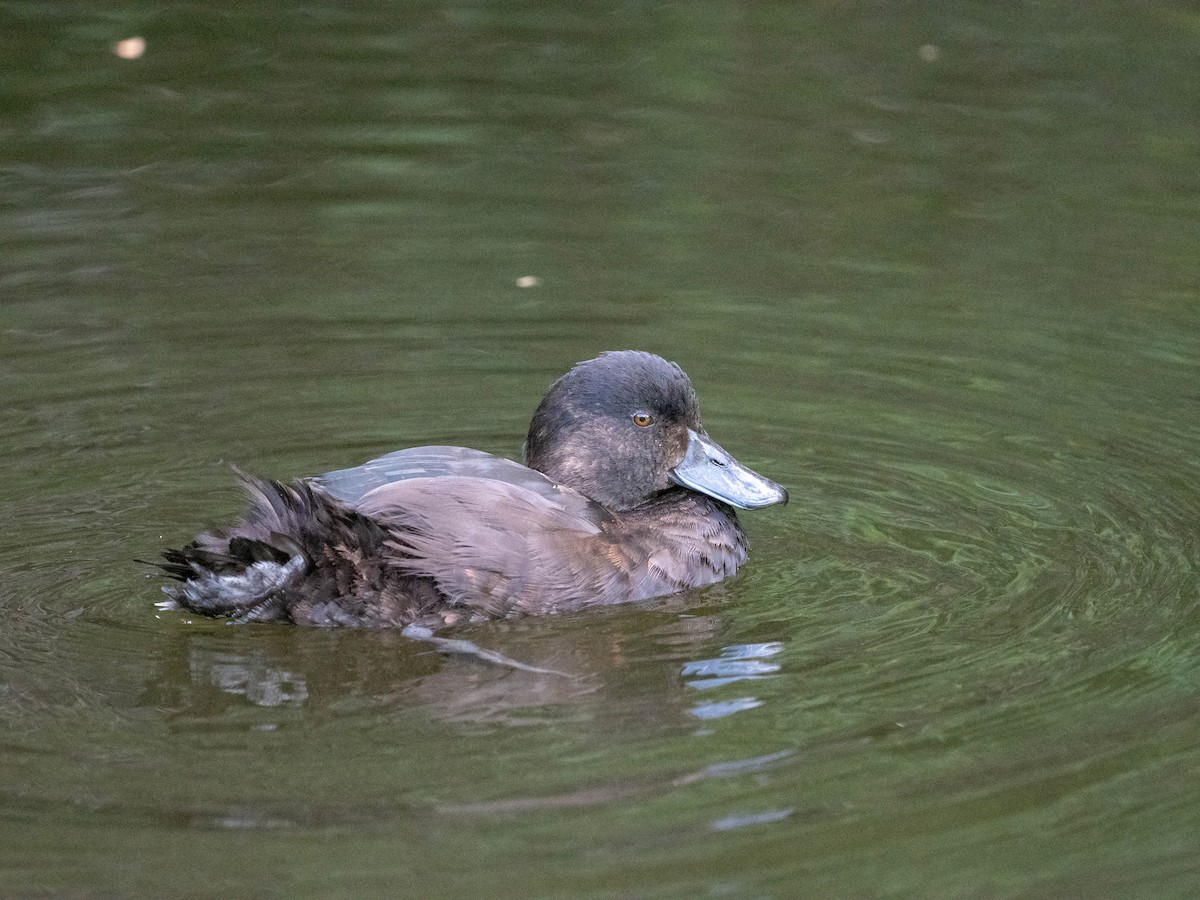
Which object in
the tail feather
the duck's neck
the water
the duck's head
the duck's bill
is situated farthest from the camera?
the duck's bill

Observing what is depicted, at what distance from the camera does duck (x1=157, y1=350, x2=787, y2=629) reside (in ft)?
16.8

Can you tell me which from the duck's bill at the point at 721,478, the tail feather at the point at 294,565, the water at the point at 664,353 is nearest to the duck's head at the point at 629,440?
the duck's bill at the point at 721,478

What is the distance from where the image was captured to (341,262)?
8820mm

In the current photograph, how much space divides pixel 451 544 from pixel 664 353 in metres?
2.77

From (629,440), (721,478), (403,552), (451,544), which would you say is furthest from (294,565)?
(721,478)

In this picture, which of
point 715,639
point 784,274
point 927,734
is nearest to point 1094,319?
point 784,274

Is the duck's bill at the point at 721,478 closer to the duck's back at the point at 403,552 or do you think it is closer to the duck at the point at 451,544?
the duck at the point at 451,544

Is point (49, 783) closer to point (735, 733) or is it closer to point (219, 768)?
point (219, 768)

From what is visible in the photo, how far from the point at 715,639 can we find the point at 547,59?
7041 mm

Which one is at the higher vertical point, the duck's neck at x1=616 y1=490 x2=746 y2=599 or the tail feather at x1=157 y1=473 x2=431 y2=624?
the tail feather at x1=157 y1=473 x2=431 y2=624

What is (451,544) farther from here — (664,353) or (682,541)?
(664,353)

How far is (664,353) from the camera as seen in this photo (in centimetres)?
775

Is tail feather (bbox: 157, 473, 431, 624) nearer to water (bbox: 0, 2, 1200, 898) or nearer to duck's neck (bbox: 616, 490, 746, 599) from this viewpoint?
water (bbox: 0, 2, 1200, 898)

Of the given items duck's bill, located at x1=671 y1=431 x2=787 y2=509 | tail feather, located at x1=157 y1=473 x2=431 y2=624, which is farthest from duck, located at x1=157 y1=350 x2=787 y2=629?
duck's bill, located at x1=671 y1=431 x2=787 y2=509
